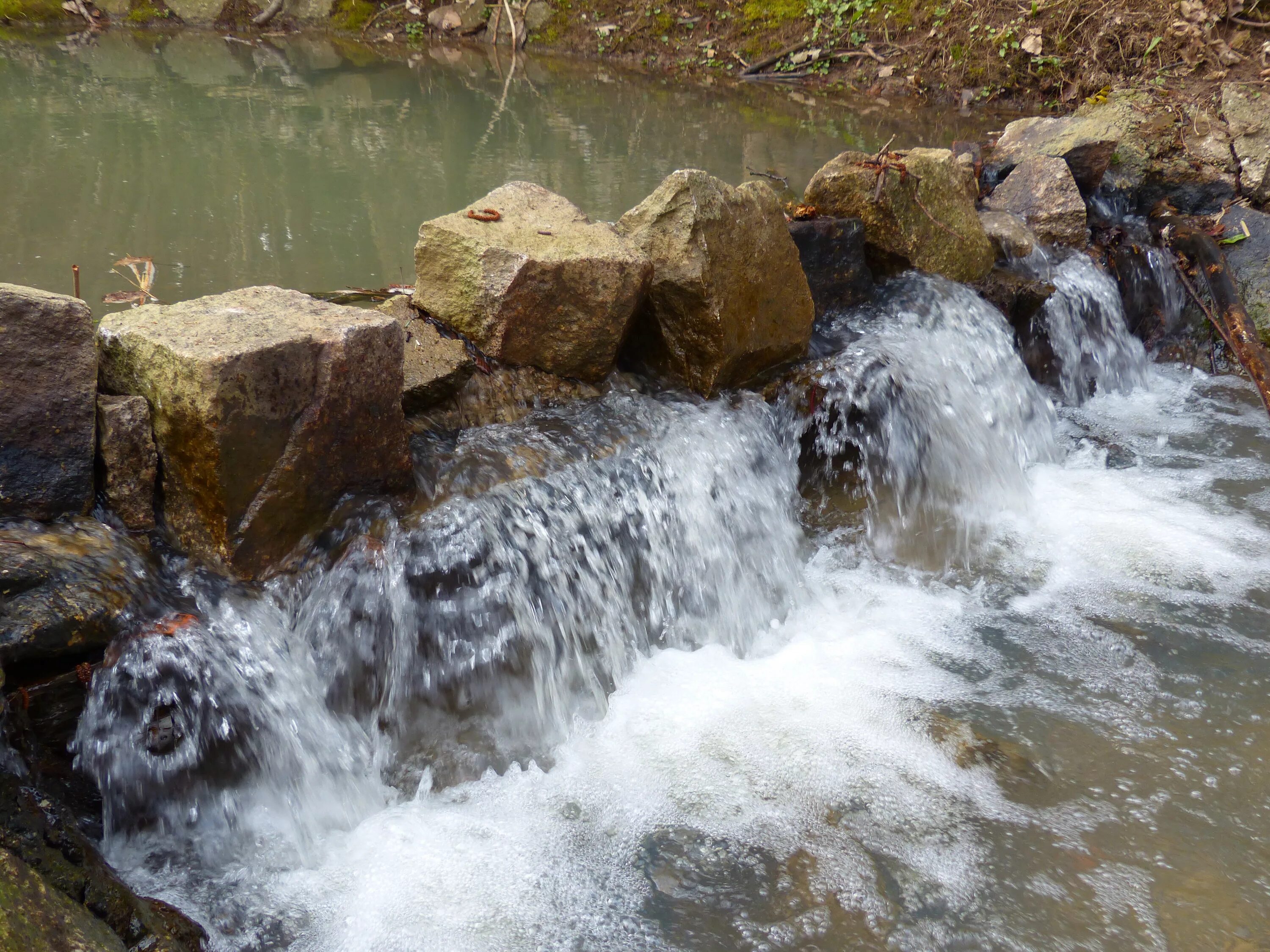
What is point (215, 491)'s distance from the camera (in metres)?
2.29

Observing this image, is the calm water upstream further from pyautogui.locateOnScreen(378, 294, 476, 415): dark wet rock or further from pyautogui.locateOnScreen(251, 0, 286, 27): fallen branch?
pyautogui.locateOnScreen(251, 0, 286, 27): fallen branch

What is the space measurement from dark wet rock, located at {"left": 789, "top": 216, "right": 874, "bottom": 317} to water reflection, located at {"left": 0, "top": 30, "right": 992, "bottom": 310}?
2.01 metres

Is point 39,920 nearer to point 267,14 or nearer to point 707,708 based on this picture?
point 707,708

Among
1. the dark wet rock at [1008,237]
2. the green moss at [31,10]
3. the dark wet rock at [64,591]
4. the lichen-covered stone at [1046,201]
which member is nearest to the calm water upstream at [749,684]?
the dark wet rock at [64,591]

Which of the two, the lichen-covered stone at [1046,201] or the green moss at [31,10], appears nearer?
the lichen-covered stone at [1046,201]

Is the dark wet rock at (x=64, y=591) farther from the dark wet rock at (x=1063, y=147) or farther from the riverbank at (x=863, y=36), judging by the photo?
the riverbank at (x=863, y=36)

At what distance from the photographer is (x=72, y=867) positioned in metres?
1.68

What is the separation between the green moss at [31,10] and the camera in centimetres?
1288

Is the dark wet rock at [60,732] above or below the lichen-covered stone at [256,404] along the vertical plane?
below

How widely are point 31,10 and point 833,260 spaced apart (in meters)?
14.2

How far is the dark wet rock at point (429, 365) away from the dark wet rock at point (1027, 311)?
2.74m

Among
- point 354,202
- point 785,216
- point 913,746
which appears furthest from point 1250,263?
point 354,202

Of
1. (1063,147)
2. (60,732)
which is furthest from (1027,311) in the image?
(60,732)

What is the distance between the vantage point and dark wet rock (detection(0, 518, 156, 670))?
1.95 meters
